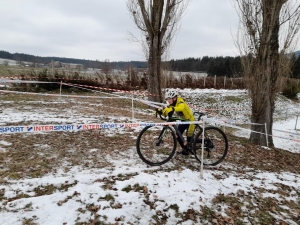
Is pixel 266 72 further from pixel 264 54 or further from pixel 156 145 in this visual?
pixel 156 145

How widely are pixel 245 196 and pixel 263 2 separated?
702cm

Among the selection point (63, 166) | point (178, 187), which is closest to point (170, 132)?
point (178, 187)

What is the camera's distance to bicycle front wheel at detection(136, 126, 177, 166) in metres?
5.64

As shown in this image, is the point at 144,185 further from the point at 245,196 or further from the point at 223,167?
the point at 223,167

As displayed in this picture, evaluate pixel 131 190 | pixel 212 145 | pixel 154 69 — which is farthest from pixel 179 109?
pixel 154 69

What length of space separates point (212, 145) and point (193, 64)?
3216 inches

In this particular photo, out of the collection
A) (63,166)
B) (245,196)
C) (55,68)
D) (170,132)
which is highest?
(55,68)

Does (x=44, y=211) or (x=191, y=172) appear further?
(x=191, y=172)

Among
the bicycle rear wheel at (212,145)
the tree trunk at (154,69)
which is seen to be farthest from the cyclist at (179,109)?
the tree trunk at (154,69)

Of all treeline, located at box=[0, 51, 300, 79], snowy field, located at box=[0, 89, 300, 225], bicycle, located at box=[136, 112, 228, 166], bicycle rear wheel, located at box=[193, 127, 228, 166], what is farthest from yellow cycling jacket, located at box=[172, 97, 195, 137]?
treeline, located at box=[0, 51, 300, 79]

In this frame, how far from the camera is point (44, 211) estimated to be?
12.2 feet

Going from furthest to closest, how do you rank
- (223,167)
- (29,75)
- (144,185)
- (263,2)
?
(29,75)
(263,2)
(223,167)
(144,185)

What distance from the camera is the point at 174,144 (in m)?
5.71

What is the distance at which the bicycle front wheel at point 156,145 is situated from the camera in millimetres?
5641
